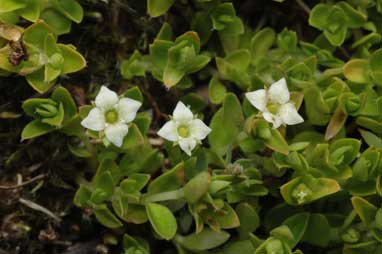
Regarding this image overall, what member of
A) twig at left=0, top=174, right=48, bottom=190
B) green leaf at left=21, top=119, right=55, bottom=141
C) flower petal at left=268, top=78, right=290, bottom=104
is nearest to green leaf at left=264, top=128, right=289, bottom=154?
flower petal at left=268, top=78, right=290, bottom=104

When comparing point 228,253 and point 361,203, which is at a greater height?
point 361,203

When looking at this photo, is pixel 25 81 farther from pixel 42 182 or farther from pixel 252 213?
pixel 252 213

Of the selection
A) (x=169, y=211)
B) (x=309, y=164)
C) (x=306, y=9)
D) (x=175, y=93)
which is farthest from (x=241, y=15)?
(x=169, y=211)

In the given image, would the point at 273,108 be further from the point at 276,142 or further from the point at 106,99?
the point at 106,99

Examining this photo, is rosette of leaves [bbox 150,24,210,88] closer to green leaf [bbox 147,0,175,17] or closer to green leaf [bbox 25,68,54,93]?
green leaf [bbox 147,0,175,17]

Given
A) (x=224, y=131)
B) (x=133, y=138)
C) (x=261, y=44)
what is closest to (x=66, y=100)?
(x=133, y=138)

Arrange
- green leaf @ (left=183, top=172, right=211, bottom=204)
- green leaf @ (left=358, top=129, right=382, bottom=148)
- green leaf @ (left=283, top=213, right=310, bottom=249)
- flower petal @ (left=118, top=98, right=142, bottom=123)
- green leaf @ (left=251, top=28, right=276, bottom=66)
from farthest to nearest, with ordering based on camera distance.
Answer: green leaf @ (left=251, top=28, right=276, bottom=66) < green leaf @ (left=358, top=129, right=382, bottom=148) < green leaf @ (left=283, top=213, right=310, bottom=249) < flower petal @ (left=118, top=98, right=142, bottom=123) < green leaf @ (left=183, top=172, right=211, bottom=204)

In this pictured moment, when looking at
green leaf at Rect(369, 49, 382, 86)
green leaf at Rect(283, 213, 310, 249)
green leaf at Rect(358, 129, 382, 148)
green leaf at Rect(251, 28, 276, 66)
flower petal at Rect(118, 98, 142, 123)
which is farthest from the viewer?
green leaf at Rect(251, 28, 276, 66)

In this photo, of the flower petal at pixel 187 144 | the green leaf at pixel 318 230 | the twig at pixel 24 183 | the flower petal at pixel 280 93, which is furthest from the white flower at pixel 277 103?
the twig at pixel 24 183
